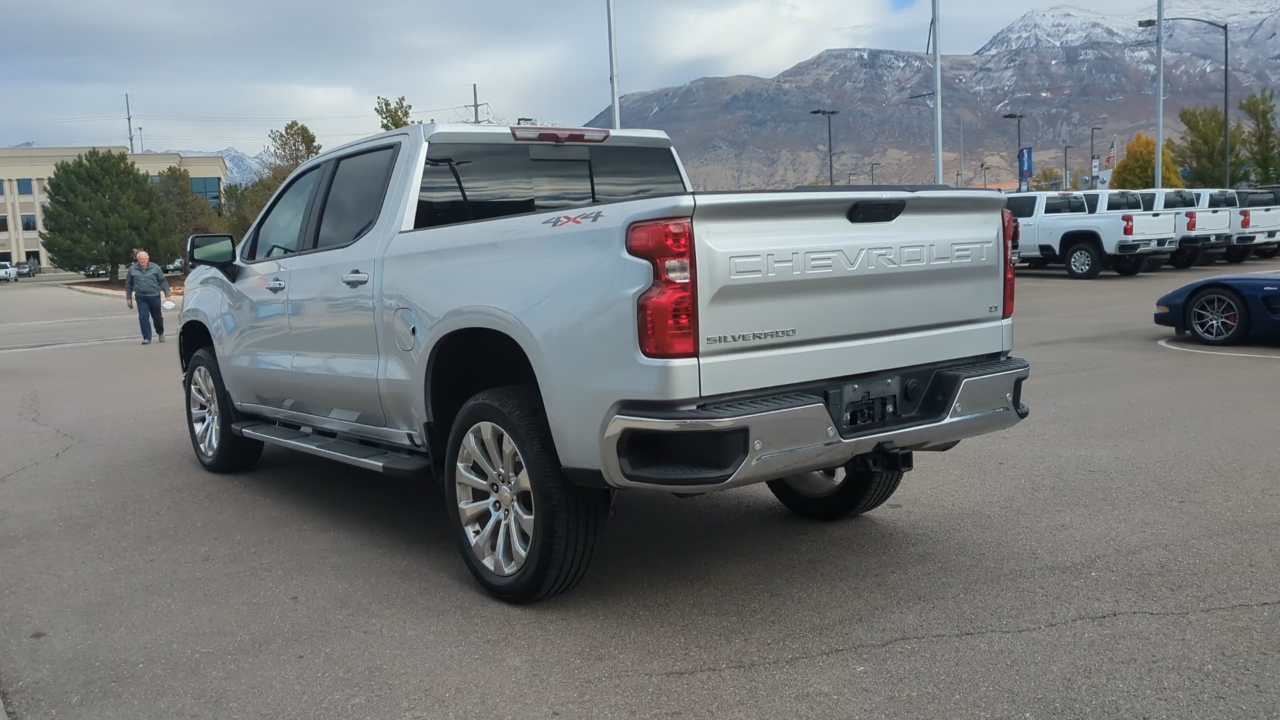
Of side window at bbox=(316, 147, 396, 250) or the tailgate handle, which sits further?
side window at bbox=(316, 147, 396, 250)

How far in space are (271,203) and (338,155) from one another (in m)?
0.91

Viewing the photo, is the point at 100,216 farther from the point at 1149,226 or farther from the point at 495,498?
the point at 495,498

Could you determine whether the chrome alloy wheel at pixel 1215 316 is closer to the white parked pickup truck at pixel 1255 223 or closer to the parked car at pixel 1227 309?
the parked car at pixel 1227 309

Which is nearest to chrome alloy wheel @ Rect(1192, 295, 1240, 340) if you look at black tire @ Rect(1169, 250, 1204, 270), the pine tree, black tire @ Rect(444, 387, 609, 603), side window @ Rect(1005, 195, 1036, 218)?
black tire @ Rect(444, 387, 609, 603)

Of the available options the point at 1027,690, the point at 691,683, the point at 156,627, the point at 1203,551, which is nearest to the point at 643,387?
the point at 691,683

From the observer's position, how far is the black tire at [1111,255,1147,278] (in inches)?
986

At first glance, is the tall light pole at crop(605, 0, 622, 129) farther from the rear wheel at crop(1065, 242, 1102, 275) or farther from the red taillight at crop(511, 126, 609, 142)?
the red taillight at crop(511, 126, 609, 142)

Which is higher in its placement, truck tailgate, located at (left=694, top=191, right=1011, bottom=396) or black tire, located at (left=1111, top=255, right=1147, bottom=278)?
truck tailgate, located at (left=694, top=191, right=1011, bottom=396)

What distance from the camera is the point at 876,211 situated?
4.37m

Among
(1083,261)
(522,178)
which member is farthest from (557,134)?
(1083,261)

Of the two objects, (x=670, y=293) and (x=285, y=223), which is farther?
(x=285, y=223)

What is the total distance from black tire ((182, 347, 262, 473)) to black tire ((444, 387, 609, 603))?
128 inches

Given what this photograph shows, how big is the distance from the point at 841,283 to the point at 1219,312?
9921mm

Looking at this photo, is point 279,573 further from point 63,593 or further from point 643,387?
point 643,387
